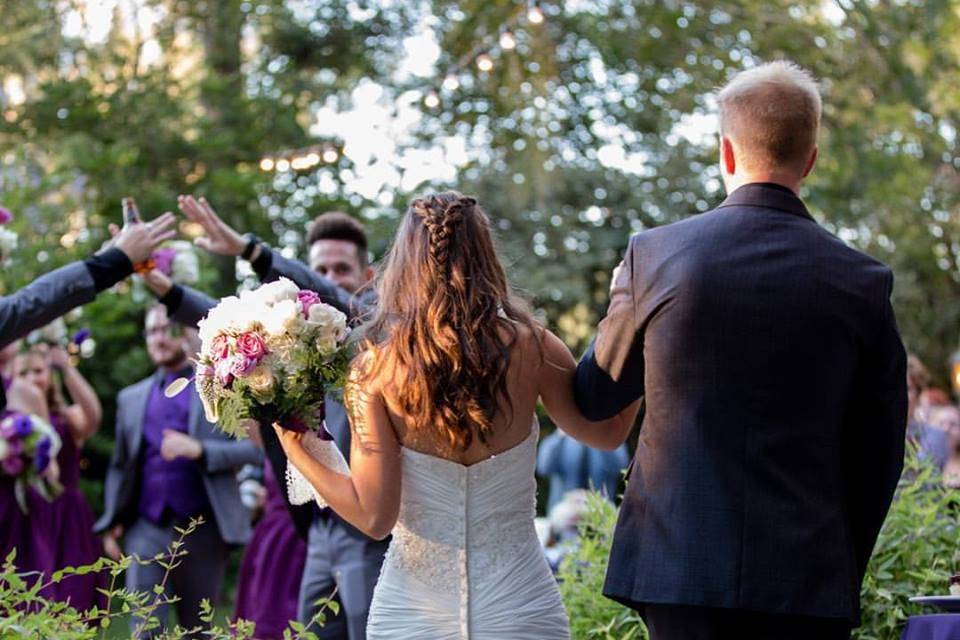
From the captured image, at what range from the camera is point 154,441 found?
7.59 metres

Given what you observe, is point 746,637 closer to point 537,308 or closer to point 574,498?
point 574,498

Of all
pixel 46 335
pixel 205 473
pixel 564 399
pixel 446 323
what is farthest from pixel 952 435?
pixel 446 323

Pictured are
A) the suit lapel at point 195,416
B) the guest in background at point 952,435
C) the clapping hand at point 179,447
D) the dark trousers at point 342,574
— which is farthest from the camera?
the guest in background at point 952,435

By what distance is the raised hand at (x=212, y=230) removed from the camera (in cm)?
541

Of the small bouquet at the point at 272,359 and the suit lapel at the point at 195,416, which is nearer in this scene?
the small bouquet at the point at 272,359

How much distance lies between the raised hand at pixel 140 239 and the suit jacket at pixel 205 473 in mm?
2104

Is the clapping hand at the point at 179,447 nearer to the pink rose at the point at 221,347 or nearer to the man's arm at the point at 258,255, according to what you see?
the man's arm at the point at 258,255

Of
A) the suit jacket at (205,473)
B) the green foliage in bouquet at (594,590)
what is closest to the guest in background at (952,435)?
the green foliage in bouquet at (594,590)

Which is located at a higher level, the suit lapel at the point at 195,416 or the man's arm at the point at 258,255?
the man's arm at the point at 258,255

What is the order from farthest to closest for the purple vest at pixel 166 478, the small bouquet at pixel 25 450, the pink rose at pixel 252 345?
the purple vest at pixel 166 478 < the small bouquet at pixel 25 450 < the pink rose at pixel 252 345

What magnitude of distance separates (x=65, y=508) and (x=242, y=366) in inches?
164

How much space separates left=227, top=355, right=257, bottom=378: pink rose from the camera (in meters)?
3.76

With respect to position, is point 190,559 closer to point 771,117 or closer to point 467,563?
point 467,563

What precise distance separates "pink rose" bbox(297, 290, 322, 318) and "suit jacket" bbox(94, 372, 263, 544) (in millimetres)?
3559
